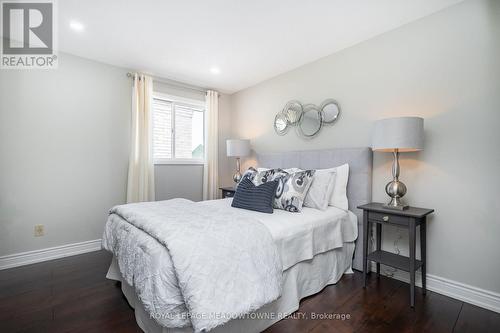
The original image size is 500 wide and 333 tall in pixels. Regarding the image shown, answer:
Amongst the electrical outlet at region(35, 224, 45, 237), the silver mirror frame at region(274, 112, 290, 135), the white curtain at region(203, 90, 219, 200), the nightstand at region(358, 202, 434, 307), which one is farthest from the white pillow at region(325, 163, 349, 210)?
the electrical outlet at region(35, 224, 45, 237)

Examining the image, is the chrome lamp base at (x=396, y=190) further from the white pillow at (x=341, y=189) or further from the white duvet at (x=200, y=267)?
the white duvet at (x=200, y=267)

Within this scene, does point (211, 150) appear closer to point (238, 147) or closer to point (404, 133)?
point (238, 147)

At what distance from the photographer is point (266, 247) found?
1.54 meters

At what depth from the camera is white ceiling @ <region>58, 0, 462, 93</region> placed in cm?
208

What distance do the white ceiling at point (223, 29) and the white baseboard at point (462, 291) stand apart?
7.96 feet

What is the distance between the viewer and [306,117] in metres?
3.21

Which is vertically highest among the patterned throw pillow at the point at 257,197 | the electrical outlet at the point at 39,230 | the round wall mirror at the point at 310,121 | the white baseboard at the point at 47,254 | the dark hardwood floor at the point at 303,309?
the round wall mirror at the point at 310,121

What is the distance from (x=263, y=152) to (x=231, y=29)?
6.30 feet

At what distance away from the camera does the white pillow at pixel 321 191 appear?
7.79 ft

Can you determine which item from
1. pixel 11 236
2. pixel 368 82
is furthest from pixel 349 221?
pixel 11 236

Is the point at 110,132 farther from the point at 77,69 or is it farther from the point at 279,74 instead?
the point at 279,74

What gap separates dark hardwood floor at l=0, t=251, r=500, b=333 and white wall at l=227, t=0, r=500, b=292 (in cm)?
37

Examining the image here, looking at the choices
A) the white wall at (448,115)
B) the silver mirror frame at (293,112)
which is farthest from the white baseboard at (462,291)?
the silver mirror frame at (293,112)

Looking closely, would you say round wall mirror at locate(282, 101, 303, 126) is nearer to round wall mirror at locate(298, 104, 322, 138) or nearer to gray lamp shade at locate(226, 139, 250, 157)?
round wall mirror at locate(298, 104, 322, 138)
